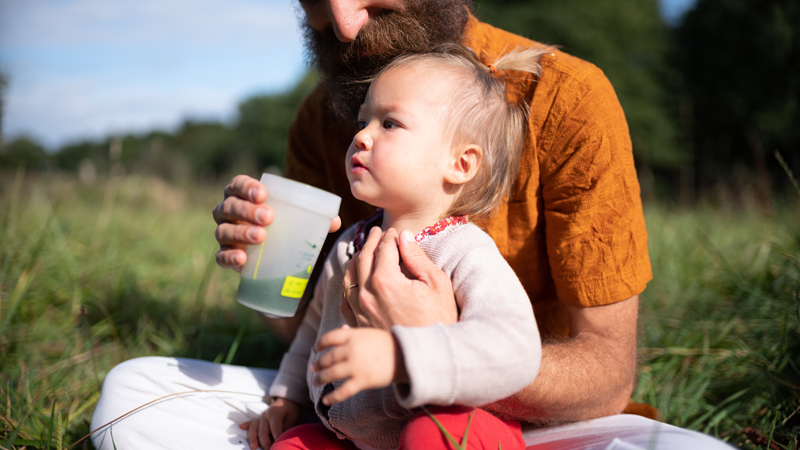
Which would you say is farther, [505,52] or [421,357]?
[505,52]

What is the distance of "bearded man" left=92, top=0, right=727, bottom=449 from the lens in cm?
124

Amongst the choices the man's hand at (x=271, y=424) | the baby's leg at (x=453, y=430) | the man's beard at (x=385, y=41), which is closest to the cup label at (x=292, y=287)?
the baby's leg at (x=453, y=430)

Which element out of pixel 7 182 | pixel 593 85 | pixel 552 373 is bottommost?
pixel 7 182

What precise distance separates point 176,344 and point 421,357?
1991 millimetres

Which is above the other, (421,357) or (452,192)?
(452,192)

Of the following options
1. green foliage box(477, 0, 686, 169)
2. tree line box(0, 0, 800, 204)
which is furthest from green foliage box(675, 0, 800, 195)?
green foliage box(477, 0, 686, 169)

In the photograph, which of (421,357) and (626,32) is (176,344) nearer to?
(421,357)

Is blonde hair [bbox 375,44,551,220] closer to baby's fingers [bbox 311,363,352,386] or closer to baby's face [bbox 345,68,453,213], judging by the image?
baby's face [bbox 345,68,453,213]

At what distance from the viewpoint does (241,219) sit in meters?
1.26

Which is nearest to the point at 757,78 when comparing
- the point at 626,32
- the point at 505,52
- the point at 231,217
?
the point at 626,32

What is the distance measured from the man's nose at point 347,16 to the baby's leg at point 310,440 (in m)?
1.21

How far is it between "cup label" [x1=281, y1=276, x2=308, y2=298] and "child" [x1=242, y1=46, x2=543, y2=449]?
0.13 metres

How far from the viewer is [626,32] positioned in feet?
70.4

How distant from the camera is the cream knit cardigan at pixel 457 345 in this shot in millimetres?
907
